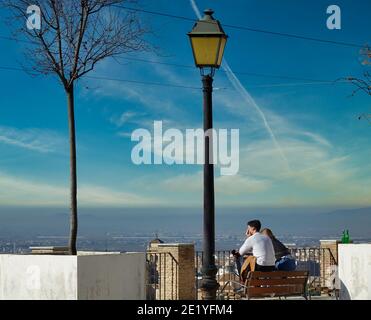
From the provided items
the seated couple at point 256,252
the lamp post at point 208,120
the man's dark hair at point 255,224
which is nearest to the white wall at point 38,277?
the lamp post at point 208,120

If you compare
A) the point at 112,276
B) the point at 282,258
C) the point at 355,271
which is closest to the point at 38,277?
the point at 112,276

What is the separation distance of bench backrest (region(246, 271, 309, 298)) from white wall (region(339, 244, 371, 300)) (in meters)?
0.87

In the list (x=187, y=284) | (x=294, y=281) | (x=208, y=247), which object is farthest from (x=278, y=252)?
(x=208, y=247)

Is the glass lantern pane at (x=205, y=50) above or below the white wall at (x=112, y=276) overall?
above

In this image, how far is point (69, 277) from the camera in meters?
11.7

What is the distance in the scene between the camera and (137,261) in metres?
13.1

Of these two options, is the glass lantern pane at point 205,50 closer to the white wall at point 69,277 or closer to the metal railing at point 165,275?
the white wall at point 69,277

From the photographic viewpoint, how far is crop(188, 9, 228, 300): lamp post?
10938 millimetres

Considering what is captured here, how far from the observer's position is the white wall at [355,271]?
14.1 meters

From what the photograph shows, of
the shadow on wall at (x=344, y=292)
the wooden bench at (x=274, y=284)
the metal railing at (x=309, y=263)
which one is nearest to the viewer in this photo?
the wooden bench at (x=274, y=284)

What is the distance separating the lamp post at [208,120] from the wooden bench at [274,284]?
7.90ft

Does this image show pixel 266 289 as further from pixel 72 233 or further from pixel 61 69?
pixel 61 69

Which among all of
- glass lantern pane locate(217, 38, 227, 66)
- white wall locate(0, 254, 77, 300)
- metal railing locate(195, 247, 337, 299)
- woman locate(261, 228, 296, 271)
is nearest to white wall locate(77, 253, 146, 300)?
white wall locate(0, 254, 77, 300)

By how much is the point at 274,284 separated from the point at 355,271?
5.56 feet
